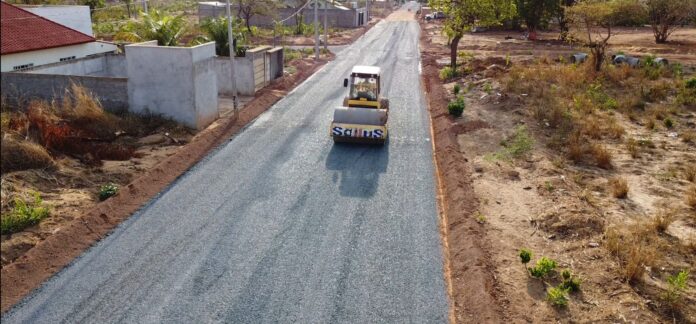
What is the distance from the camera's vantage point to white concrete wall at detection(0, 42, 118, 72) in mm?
21375

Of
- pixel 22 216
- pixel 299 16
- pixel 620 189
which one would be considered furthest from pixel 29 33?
pixel 299 16

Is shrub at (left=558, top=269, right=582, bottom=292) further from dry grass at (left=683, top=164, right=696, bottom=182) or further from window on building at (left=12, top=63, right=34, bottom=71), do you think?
window on building at (left=12, top=63, right=34, bottom=71)

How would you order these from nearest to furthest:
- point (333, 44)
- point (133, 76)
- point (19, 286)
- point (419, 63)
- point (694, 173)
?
point (19, 286) < point (694, 173) < point (133, 76) < point (419, 63) < point (333, 44)

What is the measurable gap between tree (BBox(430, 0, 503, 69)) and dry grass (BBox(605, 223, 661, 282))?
21535 millimetres

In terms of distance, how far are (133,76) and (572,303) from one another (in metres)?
16.8

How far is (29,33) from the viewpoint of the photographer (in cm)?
2334

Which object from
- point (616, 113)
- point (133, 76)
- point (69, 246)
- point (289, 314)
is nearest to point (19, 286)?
point (69, 246)

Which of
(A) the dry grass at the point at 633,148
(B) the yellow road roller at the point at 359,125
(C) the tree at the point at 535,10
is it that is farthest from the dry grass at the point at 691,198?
(C) the tree at the point at 535,10

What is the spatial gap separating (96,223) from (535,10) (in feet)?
152

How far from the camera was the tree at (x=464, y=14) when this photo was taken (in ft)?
101

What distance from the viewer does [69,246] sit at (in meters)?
11.0

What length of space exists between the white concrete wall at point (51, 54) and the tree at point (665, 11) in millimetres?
39138

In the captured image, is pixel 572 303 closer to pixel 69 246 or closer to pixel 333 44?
pixel 69 246

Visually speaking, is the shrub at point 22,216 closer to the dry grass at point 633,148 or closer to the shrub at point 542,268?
the shrub at point 542,268
